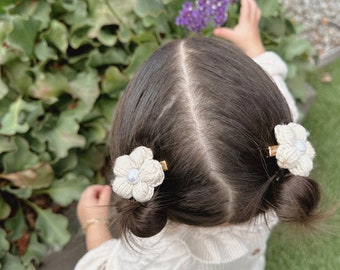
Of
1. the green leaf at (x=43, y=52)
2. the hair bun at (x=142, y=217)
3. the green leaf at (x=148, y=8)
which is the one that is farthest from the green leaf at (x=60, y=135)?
the hair bun at (x=142, y=217)

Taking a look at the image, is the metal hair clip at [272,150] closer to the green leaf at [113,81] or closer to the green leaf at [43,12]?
the green leaf at [113,81]

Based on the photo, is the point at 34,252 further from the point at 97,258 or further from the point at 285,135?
the point at 285,135

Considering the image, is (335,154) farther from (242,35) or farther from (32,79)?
(32,79)

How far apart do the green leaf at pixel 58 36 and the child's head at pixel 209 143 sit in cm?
82

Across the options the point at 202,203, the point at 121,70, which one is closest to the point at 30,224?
the point at 121,70

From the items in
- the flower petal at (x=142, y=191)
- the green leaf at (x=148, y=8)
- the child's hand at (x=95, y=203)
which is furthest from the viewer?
the green leaf at (x=148, y=8)

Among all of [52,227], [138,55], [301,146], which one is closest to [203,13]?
[138,55]

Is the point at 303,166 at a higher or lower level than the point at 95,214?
higher

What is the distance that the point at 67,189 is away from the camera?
5.31 ft

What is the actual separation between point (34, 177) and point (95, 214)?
27 centimetres

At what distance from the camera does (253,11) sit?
5.52 ft

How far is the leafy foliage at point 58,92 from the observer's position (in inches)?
62.3

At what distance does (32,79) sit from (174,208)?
3.12 feet

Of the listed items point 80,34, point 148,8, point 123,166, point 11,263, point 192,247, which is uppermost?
point 123,166
